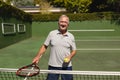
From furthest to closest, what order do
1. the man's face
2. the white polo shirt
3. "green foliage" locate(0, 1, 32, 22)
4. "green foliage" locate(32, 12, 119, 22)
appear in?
"green foliage" locate(32, 12, 119, 22) < "green foliage" locate(0, 1, 32, 22) < the white polo shirt < the man's face

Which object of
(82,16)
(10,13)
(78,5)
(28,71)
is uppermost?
(78,5)

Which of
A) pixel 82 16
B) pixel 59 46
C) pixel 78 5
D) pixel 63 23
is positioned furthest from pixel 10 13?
pixel 78 5

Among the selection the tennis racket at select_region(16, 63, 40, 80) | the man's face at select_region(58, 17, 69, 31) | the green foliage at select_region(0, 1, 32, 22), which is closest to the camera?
the tennis racket at select_region(16, 63, 40, 80)

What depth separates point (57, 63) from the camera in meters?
4.82

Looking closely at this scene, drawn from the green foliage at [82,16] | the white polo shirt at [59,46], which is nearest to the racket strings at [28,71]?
the white polo shirt at [59,46]

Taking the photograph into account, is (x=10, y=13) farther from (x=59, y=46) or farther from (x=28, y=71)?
(x=28, y=71)

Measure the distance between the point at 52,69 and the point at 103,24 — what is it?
22057mm

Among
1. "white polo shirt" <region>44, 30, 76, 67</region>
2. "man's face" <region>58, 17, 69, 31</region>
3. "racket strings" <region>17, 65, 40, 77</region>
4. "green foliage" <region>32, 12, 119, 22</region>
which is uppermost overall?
"man's face" <region>58, 17, 69, 31</region>

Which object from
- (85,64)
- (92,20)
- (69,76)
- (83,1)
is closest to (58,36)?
(69,76)

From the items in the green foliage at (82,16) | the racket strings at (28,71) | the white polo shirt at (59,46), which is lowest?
the green foliage at (82,16)

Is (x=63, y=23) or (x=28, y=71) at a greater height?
(x=63, y=23)

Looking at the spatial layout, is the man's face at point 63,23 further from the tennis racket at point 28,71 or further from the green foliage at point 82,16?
the green foliage at point 82,16

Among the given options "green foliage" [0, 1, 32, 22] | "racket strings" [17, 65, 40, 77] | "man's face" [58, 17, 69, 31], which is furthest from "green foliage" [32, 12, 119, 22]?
"racket strings" [17, 65, 40, 77]

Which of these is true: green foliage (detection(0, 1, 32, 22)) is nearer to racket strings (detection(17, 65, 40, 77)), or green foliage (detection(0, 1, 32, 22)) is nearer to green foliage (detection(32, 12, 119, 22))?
green foliage (detection(32, 12, 119, 22))
